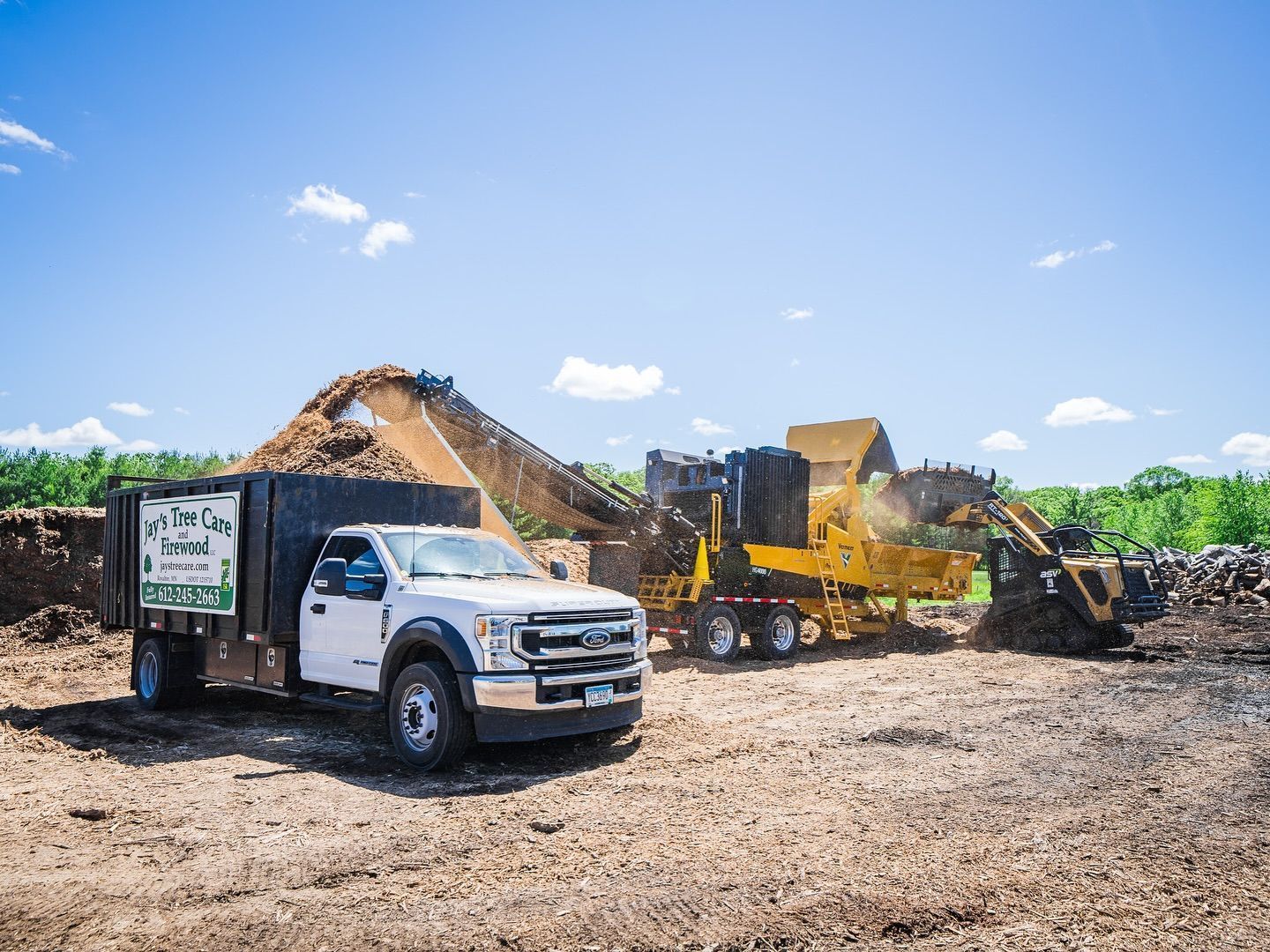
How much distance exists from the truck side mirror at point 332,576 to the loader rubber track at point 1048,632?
13103 mm

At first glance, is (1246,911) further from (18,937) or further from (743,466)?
(743,466)

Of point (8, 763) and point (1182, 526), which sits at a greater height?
point (1182, 526)

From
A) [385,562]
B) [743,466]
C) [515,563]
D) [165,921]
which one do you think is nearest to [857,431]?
[743,466]

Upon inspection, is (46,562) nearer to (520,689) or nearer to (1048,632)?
(520,689)

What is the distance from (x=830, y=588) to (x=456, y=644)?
10759mm

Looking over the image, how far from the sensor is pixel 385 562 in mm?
8336

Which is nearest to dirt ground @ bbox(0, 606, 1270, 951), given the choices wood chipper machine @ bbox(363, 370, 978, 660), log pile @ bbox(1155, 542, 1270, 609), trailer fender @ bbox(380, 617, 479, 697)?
trailer fender @ bbox(380, 617, 479, 697)

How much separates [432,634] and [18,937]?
356 cm

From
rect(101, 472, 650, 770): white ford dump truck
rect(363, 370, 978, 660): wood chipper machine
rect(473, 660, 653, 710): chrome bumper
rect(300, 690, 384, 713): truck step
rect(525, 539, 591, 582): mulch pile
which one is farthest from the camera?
rect(525, 539, 591, 582): mulch pile

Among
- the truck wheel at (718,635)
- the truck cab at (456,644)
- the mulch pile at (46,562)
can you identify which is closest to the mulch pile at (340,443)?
the mulch pile at (46,562)

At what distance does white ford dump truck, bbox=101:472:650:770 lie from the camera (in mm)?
7348

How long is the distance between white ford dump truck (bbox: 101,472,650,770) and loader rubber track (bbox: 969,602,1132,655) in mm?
10950

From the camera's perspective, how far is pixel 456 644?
288 inches

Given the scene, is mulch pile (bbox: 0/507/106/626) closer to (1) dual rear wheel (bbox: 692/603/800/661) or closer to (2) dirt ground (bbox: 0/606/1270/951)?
(2) dirt ground (bbox: 0/606/1270/951)
